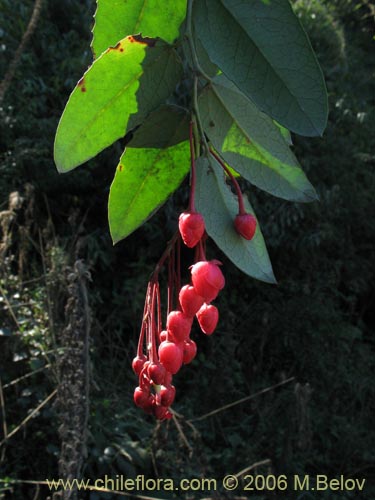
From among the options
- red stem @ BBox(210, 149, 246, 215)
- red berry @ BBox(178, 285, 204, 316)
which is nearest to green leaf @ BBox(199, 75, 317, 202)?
red stem @ BBox(210, 149, 246, 215)

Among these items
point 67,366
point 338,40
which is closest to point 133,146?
point 67,366

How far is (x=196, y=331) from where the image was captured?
3426mm

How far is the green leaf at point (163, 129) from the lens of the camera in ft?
1.71

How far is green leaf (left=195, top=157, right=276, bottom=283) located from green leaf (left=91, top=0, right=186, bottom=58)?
0.38ft

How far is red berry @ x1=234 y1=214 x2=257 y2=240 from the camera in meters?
0.50

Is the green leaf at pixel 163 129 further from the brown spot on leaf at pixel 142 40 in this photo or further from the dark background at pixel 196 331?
the dark background at pixel 196 331

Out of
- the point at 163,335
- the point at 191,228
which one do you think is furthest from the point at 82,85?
the point at 163,335

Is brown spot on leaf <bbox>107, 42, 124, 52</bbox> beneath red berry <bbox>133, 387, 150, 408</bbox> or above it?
above

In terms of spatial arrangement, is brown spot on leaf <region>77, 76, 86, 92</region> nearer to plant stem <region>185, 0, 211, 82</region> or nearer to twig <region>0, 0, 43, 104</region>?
plant stem <region>185, 0, 211, 82</region>

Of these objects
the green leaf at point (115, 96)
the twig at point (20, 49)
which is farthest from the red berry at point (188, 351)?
the twig at point (20, 49)

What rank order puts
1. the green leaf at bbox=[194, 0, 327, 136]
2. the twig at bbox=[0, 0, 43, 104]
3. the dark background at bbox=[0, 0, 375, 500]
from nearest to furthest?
the green leaf at bbox=[194, 0, 327, 136] < the twig at bbox=[0, 0, 43, 104] < the dark background at bbox=[0, 0, 375, 500]

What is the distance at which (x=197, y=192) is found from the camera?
507mm

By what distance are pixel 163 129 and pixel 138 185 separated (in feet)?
0.18

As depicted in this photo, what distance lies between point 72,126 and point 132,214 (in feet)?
0.33
